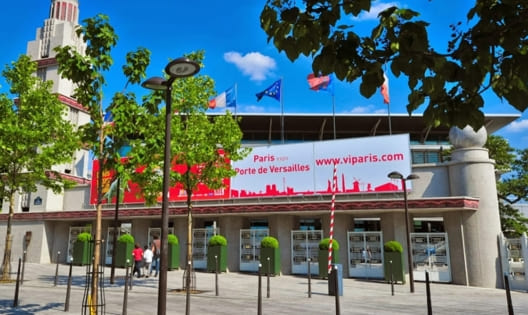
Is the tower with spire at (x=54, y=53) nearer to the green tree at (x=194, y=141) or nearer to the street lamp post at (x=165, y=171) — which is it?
the green tree at (x=194, y=141)

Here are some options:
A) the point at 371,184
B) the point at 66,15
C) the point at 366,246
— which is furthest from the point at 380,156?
the point at 66,15

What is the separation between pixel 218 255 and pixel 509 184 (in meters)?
23.0

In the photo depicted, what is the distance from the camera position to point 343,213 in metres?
23.0

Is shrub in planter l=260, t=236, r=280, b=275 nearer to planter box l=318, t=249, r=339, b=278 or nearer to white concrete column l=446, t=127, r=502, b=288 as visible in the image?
planter box l=318, t=249, r=339, b=278

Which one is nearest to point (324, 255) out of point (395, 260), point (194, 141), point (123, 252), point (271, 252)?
point (271, 252)

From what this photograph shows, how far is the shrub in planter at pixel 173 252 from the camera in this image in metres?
24.0

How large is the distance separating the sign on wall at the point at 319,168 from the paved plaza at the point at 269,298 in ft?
17.0

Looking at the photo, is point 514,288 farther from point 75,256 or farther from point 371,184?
point 75,256

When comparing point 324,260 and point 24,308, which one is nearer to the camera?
point 24,308

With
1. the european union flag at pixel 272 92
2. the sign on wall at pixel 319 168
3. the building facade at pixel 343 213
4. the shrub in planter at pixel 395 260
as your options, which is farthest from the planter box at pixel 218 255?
the european union flag at pixel 272 92

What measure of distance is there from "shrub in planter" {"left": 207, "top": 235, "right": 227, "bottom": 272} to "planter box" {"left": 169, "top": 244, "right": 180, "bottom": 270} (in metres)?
2.22

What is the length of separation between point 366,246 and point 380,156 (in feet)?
15.9

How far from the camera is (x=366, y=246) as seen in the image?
22328 millimetres

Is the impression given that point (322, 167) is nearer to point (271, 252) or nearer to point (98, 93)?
point (271, 252)
